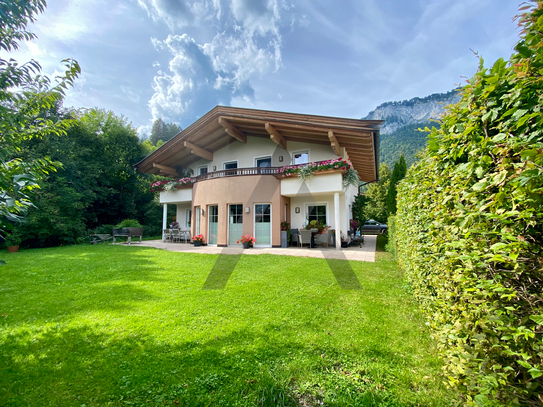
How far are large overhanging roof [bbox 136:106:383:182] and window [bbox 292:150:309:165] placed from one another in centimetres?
63

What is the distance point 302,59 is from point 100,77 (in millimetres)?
7598

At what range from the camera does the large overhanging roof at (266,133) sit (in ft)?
30.1

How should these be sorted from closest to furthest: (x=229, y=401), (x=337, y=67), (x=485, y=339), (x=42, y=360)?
(x=485, y=339) → (x=229, y=401) → (x=42, y=360) → (x=337, y=67)

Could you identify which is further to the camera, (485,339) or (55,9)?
(55,9)

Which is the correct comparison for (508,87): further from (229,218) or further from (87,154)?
(87,154)

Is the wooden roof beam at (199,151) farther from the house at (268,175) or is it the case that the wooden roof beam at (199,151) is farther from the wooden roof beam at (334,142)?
the wooden roof beam at (334,142)

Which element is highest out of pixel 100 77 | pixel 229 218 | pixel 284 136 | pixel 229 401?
pixel 284 136

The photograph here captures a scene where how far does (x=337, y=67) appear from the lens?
31.3 feet

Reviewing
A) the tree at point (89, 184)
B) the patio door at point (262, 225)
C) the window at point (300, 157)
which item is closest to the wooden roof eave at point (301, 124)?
the window at point (300, 157)

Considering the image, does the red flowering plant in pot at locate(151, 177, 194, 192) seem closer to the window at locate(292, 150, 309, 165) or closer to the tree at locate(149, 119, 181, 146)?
the window at locate(292, 150, 309, 165)

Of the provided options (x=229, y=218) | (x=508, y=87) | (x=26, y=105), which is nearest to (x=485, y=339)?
(x=508, y=87)

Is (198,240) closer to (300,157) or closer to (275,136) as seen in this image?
(275,136)

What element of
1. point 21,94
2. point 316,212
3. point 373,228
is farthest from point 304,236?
point 373,228

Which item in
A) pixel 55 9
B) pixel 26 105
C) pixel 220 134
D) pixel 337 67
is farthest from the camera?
pixel 220 134
